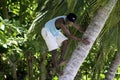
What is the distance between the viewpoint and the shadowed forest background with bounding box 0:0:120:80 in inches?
311

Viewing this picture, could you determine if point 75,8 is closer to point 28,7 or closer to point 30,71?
point 28,7

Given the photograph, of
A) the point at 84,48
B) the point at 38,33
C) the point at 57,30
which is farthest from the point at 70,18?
the point at 38,33

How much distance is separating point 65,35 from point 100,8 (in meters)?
0.98

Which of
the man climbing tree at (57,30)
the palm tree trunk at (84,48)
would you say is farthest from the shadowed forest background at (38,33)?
the man climbing tree at (57,30)

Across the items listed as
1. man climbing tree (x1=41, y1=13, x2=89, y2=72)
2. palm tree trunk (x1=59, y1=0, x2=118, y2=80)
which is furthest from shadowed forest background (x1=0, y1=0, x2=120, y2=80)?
man climbing tree (x1=41, y1=13, x2=89, y2=72)

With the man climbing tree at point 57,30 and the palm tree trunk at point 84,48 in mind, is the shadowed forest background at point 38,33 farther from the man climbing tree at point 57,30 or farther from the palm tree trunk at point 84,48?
the man climbing tree at point 57,30

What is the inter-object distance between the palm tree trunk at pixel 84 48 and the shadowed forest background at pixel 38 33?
0.22 metres

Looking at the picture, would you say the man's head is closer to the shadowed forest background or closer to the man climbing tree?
the man climbing tree

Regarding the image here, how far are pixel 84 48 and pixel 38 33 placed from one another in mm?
2176

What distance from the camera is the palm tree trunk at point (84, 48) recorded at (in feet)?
22.2

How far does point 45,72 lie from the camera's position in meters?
13.4

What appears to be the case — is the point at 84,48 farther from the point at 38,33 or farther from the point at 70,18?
the point at 38,33

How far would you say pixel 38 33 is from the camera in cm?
880

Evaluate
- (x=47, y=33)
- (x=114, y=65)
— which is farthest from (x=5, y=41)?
(x=114, y=65)
